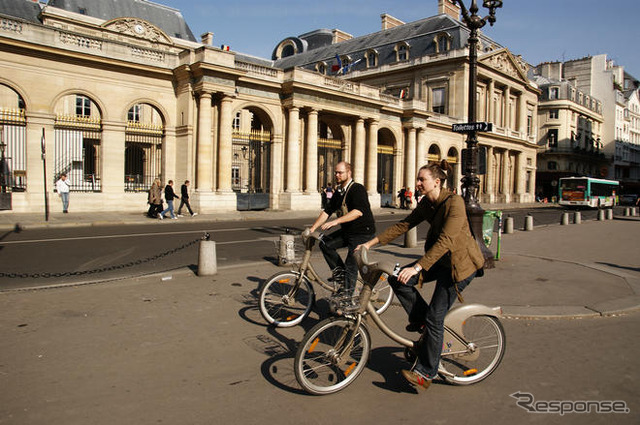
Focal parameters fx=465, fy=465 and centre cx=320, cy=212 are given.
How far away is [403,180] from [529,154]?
26.4 meters

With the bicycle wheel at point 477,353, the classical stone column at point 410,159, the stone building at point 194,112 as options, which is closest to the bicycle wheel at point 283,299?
the bicycle wheel at point 477,353

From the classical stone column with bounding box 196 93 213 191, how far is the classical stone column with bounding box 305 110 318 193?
684 cm

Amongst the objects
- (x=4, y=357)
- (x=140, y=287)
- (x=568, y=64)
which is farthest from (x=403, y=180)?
(x=568, y=64)

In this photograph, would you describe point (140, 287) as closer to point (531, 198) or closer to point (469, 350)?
point (469, 350)

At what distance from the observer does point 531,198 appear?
5647 cm

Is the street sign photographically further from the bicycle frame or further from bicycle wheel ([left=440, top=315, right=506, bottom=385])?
the bicycle frame

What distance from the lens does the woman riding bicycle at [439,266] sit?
3730 mm

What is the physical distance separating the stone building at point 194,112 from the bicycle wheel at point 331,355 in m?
18.3

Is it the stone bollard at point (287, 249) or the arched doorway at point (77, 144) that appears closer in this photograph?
the stone bollard at point (287, 249)

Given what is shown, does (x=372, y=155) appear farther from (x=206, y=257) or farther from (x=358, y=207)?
(x=358, y=207)

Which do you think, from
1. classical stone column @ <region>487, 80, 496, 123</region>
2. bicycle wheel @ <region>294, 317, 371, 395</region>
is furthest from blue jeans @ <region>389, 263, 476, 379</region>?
classical stone column @ <region>487, 80, 496, 123</region>

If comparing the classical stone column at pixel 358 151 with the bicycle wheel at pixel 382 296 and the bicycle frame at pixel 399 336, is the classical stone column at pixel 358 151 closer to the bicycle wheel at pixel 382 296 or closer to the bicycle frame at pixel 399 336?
the bicycle wheel at pixel 382 296

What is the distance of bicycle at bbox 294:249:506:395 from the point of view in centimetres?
368

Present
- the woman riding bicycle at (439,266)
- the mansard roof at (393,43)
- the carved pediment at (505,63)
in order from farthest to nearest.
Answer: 1. the carved pediment at (505,63)
2. the mansard roof at (393,43)
3. the woman riding bicycle at (439,266)
